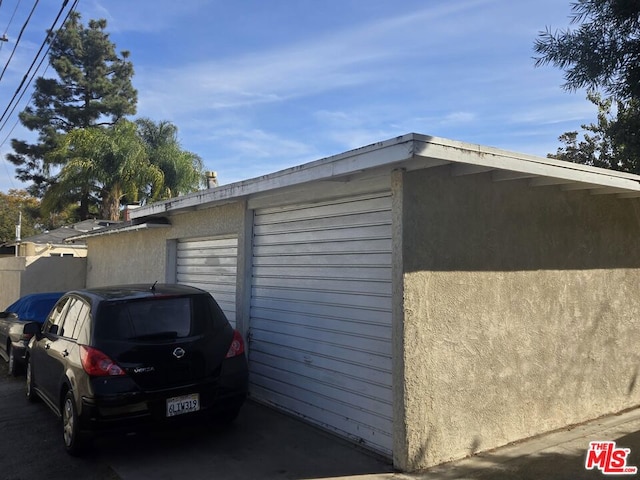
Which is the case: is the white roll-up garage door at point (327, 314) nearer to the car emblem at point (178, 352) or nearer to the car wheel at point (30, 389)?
the car emblem at point (178, 352)

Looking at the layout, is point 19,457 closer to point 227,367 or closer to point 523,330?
point 227,367

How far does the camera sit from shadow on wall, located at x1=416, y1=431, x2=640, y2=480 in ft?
14.9

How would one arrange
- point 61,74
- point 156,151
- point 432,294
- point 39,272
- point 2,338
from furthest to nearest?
point 61,74 < point 156,151 < point 39,272 < point 2,338 < point 432,294

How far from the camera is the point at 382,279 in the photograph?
5.19 meters

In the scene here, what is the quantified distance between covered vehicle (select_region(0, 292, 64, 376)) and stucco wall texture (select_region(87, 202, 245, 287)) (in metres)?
1.76

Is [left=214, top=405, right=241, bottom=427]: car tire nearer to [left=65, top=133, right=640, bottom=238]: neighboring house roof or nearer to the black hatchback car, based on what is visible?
the black hatchback car

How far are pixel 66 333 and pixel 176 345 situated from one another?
1.59m

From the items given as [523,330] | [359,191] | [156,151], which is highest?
[156,151]

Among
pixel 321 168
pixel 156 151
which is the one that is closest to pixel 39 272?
pixel 156 151

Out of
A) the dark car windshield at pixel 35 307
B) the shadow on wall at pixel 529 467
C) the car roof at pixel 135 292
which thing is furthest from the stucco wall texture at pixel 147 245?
the shadow on wall at pixel 529 467

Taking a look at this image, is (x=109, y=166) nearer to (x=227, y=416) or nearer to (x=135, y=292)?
(x=135, y=292)

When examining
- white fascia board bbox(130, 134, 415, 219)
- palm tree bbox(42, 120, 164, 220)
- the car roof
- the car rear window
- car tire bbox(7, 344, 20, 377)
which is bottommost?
car tire bbox(7, 344, 20, 377)

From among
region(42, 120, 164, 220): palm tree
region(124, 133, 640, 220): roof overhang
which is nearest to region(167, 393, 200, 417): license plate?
region(124, 133, 640, 220): roof overhang

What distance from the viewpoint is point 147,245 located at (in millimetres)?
10648
